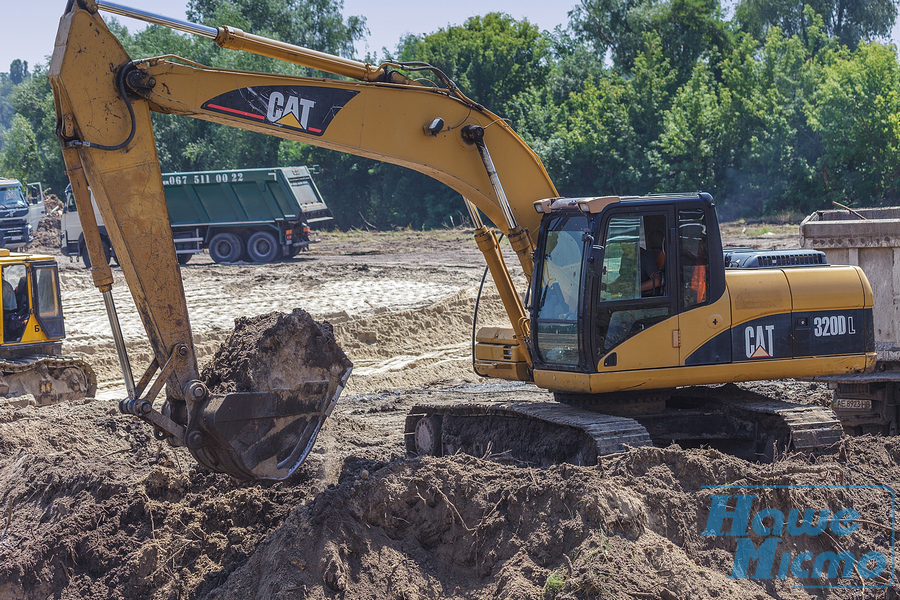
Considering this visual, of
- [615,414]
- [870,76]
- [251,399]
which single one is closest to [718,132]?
[870,76]

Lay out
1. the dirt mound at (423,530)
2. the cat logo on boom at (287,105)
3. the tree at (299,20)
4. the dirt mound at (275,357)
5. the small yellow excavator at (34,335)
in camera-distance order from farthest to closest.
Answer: the tree at (299,20)
the small yellow excavator at (34,335)
the cat logo on boom at (287,105)
the dirt mound at (275,357)
the dirt mound at (423,530)

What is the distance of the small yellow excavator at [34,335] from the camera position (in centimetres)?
1055

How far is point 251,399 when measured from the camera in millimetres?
5379

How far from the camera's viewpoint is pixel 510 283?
7078mm

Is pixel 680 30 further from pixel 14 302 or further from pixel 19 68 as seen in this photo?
pixel 19 68

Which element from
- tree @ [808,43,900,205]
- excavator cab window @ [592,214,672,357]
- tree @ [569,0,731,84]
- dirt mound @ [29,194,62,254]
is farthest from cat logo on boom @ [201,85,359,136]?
tree @ [569,0,731,84]

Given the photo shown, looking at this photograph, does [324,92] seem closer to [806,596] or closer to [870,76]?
[806,596]

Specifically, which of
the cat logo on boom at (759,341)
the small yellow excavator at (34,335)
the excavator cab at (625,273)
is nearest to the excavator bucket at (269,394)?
the excavator cab at (625,273)

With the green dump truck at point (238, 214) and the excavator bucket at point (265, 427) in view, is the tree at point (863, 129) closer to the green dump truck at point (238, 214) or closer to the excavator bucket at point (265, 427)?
the green dump truck at point (238, 214)

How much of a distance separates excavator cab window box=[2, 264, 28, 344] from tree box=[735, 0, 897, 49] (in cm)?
3739

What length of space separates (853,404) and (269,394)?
6.04m

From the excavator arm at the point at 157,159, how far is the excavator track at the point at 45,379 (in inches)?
234

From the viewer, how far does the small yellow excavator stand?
34.6 feet

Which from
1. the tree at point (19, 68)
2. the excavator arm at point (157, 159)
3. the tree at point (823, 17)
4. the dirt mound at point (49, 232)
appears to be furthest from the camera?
the tree at point (19, 68)
